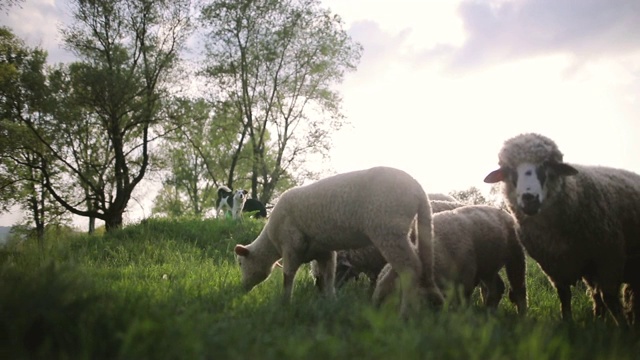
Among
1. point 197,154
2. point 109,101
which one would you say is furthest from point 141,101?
point 197,154

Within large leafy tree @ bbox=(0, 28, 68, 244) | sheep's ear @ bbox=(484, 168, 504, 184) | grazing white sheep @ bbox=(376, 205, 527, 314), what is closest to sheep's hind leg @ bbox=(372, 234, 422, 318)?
grazing white sheep @ bbox=(376, 205, 527, 314)

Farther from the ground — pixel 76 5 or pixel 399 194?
pixel 76 5

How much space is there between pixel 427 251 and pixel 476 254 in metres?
1.33

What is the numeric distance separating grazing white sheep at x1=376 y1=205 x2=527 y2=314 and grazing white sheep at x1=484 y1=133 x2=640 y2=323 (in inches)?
23.7

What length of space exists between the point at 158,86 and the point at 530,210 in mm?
23194

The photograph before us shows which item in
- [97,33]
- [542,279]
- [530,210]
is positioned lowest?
[542,279]

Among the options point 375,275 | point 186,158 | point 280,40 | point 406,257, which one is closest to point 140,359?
point 406,257

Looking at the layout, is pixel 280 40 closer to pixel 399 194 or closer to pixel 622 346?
pixel 399 194

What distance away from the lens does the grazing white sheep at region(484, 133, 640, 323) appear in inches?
197

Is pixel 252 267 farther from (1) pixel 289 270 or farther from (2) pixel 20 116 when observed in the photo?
(2) pixel 20 116

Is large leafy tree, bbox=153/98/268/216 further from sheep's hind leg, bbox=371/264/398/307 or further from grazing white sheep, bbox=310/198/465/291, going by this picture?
sheep's hind leg, bbox=371/264/398/307

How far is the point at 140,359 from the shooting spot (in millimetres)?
2150

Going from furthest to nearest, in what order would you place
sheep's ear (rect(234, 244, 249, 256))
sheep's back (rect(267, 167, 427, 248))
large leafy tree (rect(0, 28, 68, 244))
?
large leafy tree (rect(0, 28, 68, 244))
sheep's ear (rect(234, 244, 249, 256))
sheep's back (rect(267, 167, 427, 248))

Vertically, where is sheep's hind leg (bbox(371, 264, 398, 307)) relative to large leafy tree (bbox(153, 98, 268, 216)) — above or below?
below
